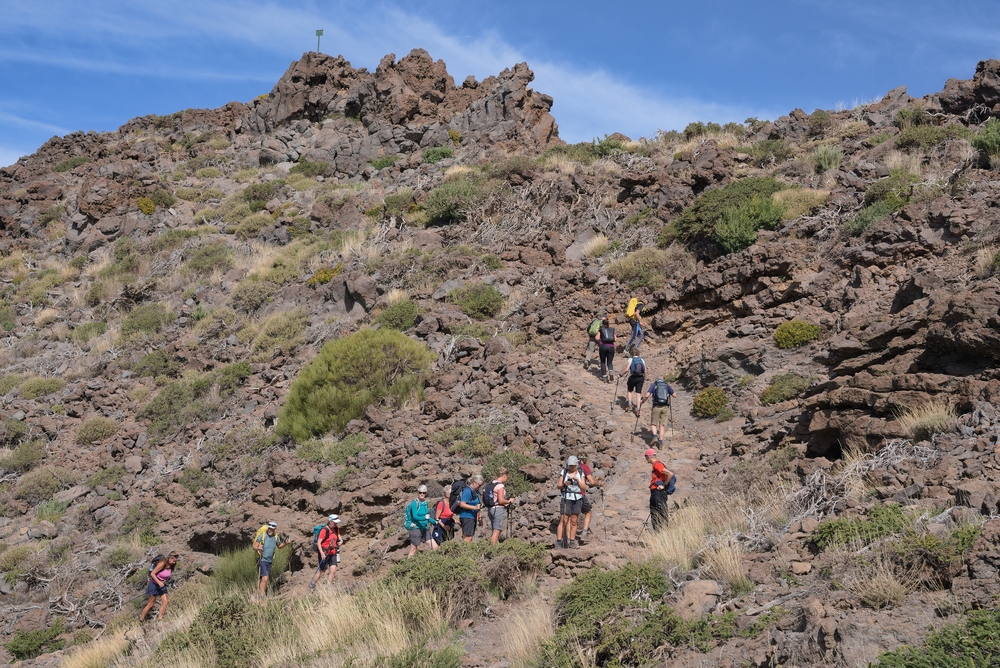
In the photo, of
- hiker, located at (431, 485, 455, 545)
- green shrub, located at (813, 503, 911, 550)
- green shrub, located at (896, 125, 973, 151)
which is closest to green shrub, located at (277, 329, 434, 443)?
hiker, located at (431, 485, 455, 545)

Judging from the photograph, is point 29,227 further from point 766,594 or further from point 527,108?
point 766,594

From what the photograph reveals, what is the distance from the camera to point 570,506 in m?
9.22

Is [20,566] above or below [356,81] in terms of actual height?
below

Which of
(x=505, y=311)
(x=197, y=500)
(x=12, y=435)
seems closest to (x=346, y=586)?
(x=197, y=500)

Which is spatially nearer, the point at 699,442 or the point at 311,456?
the point at 699,442

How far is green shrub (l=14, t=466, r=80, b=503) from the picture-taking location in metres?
15.4

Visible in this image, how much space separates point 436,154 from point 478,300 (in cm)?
1343

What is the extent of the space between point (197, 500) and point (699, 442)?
31.9 ft

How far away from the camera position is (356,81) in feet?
112

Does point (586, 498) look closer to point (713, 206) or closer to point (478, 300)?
point (478, 300)

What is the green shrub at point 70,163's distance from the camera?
33.9 metres

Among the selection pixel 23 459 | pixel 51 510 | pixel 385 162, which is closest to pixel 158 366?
pixel 23 459

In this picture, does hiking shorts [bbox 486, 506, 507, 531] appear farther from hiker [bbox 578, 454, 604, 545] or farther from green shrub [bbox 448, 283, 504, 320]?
green shrub [bbox 448, 283, 504, 320]

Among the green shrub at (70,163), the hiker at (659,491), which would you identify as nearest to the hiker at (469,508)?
the hiker at (659,491)
